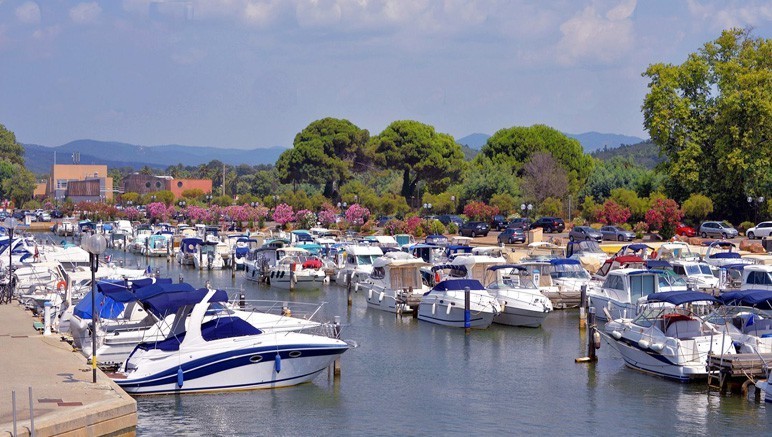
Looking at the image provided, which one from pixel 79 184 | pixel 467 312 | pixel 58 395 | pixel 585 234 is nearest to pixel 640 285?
pixel 467 312

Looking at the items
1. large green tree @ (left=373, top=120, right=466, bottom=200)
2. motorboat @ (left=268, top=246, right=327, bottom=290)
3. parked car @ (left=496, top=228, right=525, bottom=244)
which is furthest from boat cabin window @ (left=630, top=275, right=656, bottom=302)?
large green tree @ (left=373, top=120, right=466, bottom=200)

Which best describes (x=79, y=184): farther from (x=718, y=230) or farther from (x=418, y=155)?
(x=718, y=230)

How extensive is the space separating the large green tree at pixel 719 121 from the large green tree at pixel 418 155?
37206mm

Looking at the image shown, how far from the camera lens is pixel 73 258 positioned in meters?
53.4

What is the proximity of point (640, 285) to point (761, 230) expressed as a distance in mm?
34865

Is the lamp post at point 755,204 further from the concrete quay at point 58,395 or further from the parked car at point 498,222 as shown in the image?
the concrete quay at point 58,395

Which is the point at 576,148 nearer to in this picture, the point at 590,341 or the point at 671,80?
the point at 671,80

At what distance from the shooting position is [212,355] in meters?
26.7

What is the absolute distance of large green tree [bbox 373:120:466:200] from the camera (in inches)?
4525

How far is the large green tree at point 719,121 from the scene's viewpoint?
74.2m

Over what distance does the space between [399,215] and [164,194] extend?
161 ft

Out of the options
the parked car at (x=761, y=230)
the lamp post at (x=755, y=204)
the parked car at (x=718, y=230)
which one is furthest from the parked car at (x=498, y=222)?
the parked car at (x=761, y=230)

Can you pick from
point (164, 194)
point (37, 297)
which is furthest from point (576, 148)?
point (37, 297)

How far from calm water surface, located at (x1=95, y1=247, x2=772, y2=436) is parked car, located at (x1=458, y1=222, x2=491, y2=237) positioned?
43636 millimetres
